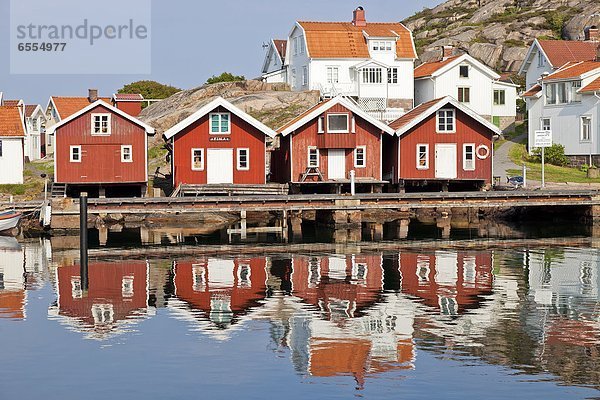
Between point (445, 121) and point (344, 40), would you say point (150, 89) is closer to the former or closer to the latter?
point (344, 40)

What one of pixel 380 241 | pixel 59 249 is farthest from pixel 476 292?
pixel 59 249

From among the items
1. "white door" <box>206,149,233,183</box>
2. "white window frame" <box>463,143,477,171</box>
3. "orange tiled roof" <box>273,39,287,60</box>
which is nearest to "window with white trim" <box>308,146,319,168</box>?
"white door" <box>206,149,233,183</box>

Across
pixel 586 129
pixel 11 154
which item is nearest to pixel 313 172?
pixel 11 154

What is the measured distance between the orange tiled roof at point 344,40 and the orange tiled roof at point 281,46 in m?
5.89

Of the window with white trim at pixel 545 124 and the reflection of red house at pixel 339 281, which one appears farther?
the window with white trim at pixel 545 124

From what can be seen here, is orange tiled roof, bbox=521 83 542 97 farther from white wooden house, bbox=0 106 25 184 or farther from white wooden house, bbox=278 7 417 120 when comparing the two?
white wooden house, bbox=0 106 25 184

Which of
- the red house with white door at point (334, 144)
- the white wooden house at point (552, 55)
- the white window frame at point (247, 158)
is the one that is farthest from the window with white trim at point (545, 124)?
the white window frame at point (247, 158)

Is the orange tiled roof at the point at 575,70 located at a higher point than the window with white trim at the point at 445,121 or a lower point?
higher

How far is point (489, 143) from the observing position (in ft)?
196

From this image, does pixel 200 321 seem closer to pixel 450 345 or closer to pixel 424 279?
pixel 450 345

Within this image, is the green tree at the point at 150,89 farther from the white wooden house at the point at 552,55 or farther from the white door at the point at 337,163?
the white door at the point at 337,163

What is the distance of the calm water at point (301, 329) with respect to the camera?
2023cm

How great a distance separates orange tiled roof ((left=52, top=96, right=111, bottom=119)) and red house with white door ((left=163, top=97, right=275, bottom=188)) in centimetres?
2412

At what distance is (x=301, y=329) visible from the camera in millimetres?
25188
